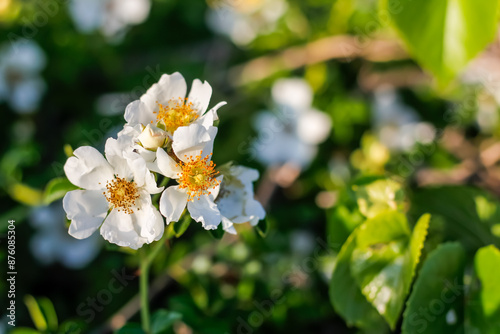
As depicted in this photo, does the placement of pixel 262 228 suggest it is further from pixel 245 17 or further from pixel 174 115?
pixel 245 17

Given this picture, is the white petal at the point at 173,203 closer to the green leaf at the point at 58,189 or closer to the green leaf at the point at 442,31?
the green leaf at the point at 58,189

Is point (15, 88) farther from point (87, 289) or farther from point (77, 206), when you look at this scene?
point (77, 206)

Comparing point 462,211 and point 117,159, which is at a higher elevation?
point 117,159

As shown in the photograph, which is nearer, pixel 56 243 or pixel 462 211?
pixel 462 211

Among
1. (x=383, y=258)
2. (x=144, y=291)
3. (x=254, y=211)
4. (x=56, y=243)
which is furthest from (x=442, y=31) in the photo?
(x=56, y=243)

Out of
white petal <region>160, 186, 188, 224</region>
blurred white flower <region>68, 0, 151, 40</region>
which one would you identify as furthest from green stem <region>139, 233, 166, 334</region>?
blurred white flower <region>68, 0, 151, 40</region>

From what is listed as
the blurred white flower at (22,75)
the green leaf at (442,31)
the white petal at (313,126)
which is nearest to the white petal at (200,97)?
the green leaf at (442,31)

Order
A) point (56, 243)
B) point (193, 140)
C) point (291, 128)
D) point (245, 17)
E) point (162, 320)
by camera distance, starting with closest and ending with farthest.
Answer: point (193, 140) → point (162, 320) → point (56, 243) → point (291, 128) → point (245, 17)
